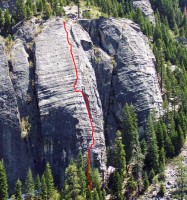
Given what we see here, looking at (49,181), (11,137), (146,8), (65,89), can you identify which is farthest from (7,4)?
(49,181)

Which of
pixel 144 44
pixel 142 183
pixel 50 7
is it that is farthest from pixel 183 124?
pixel 50 7

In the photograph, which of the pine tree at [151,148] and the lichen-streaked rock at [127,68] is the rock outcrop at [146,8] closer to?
the lichen-streaked rock at [127,68]

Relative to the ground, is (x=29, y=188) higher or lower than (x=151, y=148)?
lower

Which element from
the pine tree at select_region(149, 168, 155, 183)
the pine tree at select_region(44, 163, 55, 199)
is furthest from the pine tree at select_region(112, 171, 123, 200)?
the pine tree at select_region(44, 163, 55, 199)

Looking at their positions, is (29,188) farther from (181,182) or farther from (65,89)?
(181,182)

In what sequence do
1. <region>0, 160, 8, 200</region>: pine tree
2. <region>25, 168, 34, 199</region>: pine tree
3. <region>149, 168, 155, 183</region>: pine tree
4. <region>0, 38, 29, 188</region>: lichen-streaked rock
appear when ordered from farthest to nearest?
<region>149, 168, 155, 183</region>: pine tree < <region>0, 38, 29, 188</region>: lichen-streaked rock < <region>25, 168, 34, 199</region>: pine tree < <region>0, 160, 8, 200</region>: pine tree

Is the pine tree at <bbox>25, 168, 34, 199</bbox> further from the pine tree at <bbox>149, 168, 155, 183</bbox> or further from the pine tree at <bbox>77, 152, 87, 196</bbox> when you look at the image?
the pine tree at <bbox>149, 168, 155, 183</bbox>
